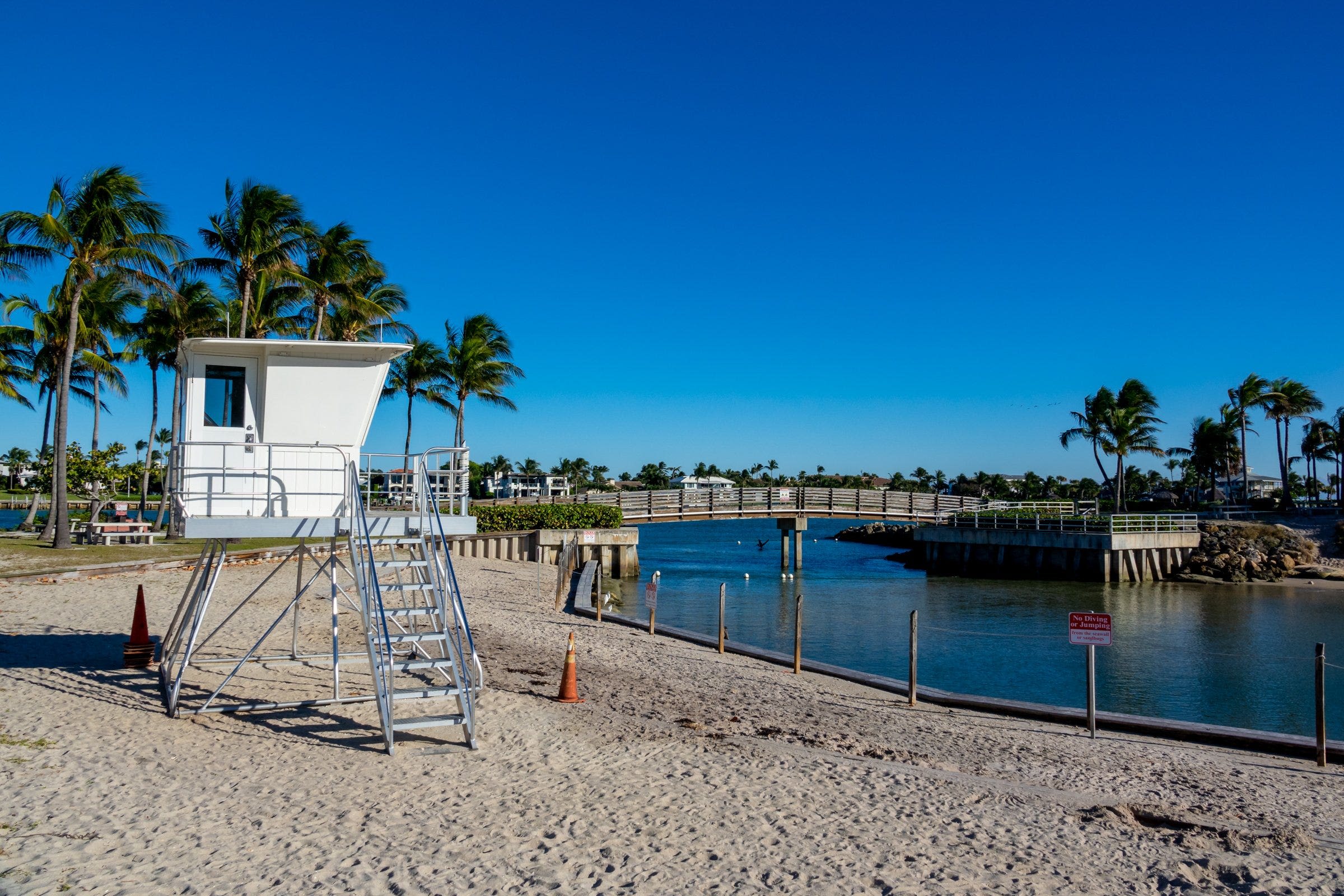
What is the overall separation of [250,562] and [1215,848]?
25520 millimetres

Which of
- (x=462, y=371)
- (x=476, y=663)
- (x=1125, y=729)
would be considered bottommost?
(x=1125, y=729)

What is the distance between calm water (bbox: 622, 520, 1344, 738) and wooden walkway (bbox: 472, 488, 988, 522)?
10.7 ft

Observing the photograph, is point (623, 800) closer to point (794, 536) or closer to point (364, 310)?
point (364, 310)

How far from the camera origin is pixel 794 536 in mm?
49938

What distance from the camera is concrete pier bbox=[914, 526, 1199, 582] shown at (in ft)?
144

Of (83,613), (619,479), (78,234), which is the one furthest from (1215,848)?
(619,479)

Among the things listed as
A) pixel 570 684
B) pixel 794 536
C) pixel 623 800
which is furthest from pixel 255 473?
pixel 794 536

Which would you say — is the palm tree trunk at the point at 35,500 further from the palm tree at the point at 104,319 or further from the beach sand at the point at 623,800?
the beach sand at the point at 623,800

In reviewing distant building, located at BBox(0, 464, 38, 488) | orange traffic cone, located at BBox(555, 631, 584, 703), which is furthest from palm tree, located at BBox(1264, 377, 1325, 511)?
distant building, located at BBox(0, 464, 38, 488)

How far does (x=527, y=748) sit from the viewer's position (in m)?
9.52

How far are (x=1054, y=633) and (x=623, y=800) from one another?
22.4 m

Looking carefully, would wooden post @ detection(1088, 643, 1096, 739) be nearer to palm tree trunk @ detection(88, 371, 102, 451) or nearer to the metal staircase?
the metal staircase

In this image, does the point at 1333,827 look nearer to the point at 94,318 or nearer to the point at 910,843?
the point at 910,843

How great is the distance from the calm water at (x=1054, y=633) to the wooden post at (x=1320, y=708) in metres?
5.02
